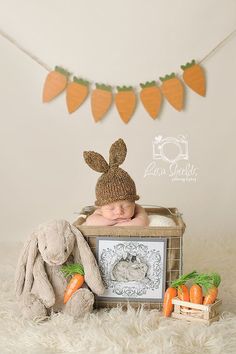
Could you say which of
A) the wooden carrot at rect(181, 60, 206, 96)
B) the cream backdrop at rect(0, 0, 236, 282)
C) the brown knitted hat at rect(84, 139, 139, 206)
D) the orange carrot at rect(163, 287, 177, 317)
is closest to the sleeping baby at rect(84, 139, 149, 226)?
the brown knitted hat at rect(84, 139, 139, 206)

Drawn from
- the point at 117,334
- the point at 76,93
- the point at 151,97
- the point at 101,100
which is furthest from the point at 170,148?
the point at 117,334

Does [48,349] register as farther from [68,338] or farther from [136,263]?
[136,263]

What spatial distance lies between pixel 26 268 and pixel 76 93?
123 cm

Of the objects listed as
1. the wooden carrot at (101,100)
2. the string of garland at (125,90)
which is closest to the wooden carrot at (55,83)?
the string of garland at (125,90)

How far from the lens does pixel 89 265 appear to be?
1.61 meters

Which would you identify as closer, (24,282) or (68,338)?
(68,338)

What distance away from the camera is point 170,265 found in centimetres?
164

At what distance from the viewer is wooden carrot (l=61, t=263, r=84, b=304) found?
1.61m

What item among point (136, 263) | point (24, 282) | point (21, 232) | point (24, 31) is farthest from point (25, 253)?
point (24, 31)

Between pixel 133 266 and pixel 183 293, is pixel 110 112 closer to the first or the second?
pixel 133 266

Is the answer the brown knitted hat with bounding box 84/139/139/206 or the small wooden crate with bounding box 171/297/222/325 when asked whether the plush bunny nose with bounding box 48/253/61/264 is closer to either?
the brown knitted hat with bounding box 84/139/139/206

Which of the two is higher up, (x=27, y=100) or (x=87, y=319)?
(x=27, y=100)

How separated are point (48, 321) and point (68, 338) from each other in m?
0.15

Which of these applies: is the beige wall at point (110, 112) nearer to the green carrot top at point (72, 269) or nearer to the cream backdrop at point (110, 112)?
the cream backdrop at point (110, 112)
